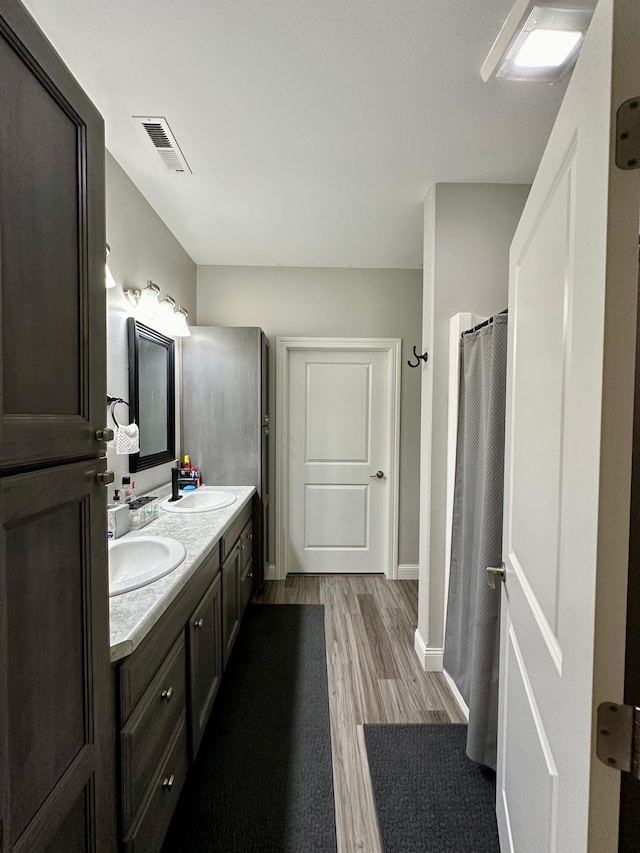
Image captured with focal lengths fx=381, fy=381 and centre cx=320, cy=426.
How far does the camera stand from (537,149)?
1758 mm

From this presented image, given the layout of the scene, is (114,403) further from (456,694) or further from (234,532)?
(456,694)

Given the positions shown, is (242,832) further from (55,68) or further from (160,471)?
(55,68)

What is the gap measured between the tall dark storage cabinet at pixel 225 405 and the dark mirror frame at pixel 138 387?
154mm

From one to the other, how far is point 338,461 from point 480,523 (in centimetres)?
175

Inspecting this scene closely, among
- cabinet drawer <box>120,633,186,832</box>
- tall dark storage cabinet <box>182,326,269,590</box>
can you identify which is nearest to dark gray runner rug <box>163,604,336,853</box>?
cabinet drawer <box>120,633,186,832</box>

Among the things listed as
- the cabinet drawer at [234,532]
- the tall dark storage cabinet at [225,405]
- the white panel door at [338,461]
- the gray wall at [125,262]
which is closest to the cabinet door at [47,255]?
the gray wall at [125,262]

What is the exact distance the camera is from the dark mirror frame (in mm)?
2016

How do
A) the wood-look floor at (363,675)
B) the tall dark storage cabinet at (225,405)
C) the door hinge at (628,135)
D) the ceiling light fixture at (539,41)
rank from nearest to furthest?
the door hinge at (628,135)
the ceiling light fixture at (539,41)
the wood-look floor at (363,675)
the tall dark storage cabinet at (225,405)

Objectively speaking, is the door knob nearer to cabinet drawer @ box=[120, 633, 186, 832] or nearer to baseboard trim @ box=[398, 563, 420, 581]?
cabinet drawer @ box=[120, 633, 186, 832]

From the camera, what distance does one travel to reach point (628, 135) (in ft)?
1.66

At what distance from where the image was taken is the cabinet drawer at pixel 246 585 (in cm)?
233

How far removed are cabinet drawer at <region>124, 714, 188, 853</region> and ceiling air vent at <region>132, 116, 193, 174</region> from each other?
2.29m

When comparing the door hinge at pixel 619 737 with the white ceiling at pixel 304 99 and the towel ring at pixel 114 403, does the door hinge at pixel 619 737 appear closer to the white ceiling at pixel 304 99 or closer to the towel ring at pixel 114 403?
the white ceiling at pixel 304 99

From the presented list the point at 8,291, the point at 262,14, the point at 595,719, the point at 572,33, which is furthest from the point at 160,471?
the point at 572,33
